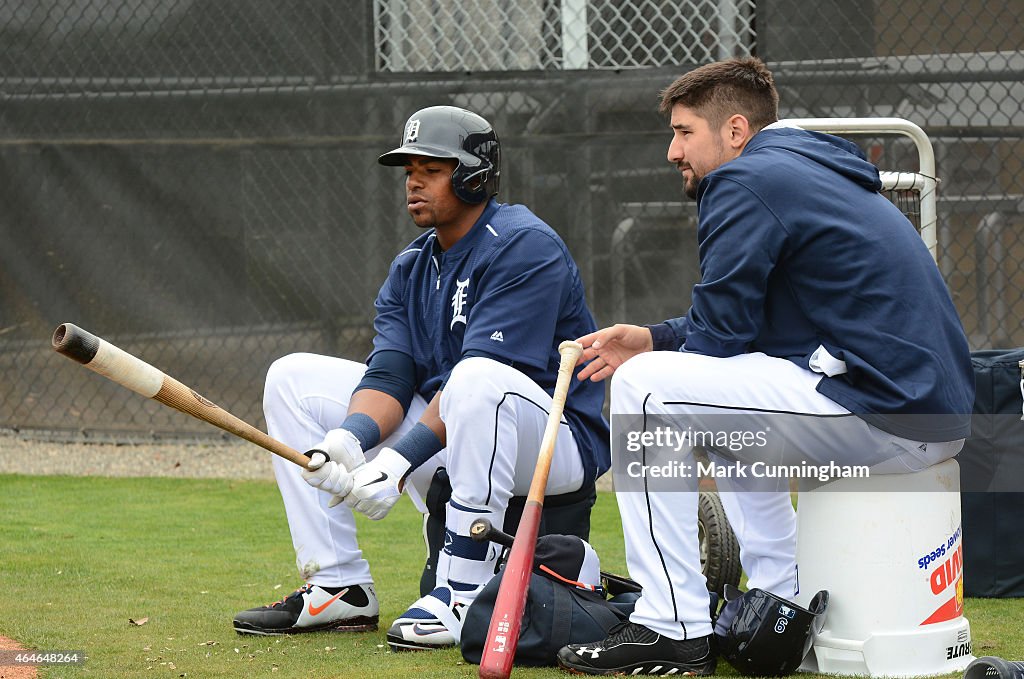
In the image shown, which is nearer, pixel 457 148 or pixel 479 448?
pixel 479 448

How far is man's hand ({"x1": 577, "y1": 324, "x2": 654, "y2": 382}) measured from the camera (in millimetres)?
3133

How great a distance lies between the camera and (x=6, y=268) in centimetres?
646

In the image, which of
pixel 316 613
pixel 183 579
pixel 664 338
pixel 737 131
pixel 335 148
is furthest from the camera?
pixel 335 148

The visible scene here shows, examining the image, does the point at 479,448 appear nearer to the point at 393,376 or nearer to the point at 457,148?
the point at 393,376

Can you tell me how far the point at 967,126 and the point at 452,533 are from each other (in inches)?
130

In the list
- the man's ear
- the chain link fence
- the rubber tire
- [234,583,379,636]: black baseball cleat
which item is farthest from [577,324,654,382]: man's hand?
the chain link fence

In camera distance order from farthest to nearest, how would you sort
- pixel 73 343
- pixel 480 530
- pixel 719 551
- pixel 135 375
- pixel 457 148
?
pixel 719 551 < pixel 457 148 < pixel 480 530 < pixel 135 375 < pixel 73 343

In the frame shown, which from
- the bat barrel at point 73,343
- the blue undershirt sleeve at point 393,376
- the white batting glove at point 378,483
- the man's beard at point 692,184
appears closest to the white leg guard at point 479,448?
the white batting glove at point 378,483

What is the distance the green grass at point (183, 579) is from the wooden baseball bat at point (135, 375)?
0.55 m

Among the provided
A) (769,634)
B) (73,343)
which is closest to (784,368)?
(769,634)

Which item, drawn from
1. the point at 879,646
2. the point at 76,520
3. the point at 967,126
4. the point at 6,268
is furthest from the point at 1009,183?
the point at 6,268

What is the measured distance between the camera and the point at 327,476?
121 inches

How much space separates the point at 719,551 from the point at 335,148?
124 inches

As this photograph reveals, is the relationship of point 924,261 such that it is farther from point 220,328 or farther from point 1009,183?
point 220,328
